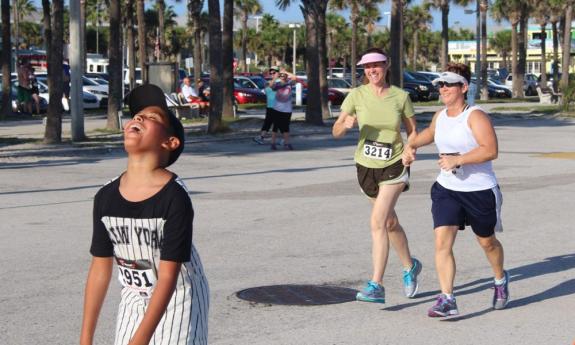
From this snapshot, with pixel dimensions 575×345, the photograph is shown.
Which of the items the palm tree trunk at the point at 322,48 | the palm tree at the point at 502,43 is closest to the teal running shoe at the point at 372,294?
the palm tree trunk at the point at 322,48

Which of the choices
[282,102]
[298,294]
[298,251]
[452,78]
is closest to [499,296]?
[298,294]

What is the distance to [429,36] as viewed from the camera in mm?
137875

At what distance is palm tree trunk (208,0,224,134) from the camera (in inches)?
1072

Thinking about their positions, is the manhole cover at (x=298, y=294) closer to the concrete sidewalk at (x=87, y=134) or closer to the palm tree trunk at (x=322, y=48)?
the concrete sidewalk at (x=87, y=134)

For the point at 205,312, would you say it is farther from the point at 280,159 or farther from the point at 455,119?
the point at 280,159

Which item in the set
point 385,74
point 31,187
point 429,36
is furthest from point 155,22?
point 385,74

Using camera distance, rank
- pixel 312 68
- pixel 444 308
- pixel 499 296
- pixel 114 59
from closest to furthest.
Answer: pixel 444 308, pixel 499 296, pixel 114 59, pixel 312 68

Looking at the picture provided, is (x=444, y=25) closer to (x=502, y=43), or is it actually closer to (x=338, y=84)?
(x=338, y=84)

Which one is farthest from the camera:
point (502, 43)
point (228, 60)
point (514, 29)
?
point (502, 43)

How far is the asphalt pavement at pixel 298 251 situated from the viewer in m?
7.51

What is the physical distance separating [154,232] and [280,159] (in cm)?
1728

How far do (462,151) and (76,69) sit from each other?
1749cm

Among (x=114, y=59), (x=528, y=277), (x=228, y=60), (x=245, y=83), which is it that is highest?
(x=228, y=60)

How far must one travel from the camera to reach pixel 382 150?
8.60m
